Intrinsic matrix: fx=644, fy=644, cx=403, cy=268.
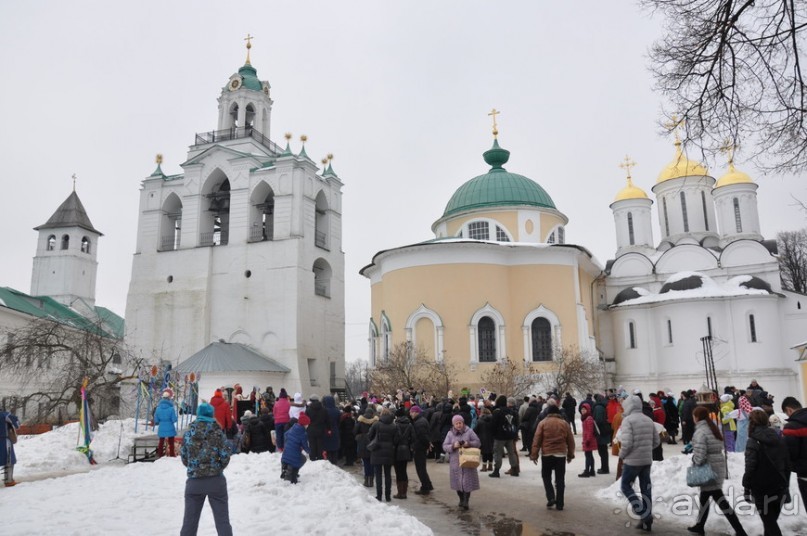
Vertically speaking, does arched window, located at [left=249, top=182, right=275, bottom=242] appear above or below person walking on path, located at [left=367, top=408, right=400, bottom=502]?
above

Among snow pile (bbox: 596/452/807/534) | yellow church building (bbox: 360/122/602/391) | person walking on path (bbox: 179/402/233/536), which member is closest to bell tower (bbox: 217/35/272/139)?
yellow church building (bbox: 360/122/602/391)

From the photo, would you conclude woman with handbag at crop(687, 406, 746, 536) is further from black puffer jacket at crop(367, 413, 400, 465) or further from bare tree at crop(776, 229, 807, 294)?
bare tree at crop(776, 229, 807, 294)

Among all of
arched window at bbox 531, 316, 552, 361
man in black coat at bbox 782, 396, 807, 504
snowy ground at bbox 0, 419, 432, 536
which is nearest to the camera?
man in black coat at bbox 782, 396, 807, 504

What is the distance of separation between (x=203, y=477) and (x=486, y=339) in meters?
23.8

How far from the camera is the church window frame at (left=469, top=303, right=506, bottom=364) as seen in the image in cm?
2877

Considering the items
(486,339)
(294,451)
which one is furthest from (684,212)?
(294,451)

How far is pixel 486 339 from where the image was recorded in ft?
95.9

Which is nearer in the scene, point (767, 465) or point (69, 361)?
point (767, 465)

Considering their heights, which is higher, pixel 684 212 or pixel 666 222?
pixel 684 212

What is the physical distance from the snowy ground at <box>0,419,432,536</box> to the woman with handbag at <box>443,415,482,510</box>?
1.15 metres

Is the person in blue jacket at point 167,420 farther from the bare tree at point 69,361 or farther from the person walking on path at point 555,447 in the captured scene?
the person walking on path at point 555,447

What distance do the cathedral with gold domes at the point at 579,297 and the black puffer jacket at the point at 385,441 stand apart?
18.1 m

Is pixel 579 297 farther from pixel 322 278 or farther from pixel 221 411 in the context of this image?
pixel 221 411

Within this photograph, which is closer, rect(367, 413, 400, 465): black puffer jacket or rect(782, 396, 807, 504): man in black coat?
rect(782, 396, 807, 504): man in black coat
